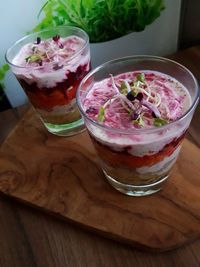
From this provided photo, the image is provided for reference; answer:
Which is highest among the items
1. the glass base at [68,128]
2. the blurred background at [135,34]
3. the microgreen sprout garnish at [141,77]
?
the microgreen sprout garnish at [141,77]

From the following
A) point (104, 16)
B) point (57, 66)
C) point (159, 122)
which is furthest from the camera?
point (104, 16)

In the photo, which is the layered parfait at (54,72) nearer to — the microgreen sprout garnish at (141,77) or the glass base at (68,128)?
the glass base at (68,128)

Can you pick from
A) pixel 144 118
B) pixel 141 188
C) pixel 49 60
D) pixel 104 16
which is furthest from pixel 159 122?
pixel 104 16

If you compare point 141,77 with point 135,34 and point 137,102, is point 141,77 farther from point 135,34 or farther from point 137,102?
point 135,34

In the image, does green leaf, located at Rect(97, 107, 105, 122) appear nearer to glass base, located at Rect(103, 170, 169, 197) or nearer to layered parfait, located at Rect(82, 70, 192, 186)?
layered parfait, located at Rect(82, 70, 192, 186)

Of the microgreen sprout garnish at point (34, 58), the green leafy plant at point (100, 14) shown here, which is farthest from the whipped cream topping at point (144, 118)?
the green leafy plant at point (100, 14)

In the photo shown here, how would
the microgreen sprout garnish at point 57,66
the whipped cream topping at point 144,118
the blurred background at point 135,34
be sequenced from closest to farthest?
the whipped cream topping at point 144,118
the microgreen sprout garnish at point 57,66
the blurred background at point 135,34

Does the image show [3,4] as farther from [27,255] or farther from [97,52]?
[27,255]

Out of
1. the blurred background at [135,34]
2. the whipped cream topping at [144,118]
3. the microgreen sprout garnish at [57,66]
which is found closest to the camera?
the whipped cream topping at [144,118]
